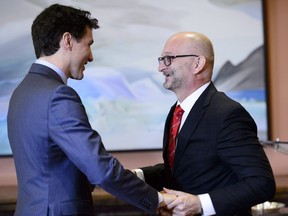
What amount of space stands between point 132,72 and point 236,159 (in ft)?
5.69

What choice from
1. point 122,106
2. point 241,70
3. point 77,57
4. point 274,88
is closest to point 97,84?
point 122,106

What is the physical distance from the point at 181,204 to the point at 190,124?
0.29 meters

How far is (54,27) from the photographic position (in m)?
1.77

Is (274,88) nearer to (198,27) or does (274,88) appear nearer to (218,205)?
(198,27)

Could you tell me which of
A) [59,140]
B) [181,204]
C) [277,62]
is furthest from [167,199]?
[277,62]

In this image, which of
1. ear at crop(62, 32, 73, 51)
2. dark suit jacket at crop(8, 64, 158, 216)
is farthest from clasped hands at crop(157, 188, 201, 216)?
ear at crop(62, 32, 73, 51)

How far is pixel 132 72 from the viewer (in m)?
3.48

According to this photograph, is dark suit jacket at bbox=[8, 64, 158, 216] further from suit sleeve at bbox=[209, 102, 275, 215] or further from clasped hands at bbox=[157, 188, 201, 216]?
suit sleeve at bbox=[209, 102, 275, 215]

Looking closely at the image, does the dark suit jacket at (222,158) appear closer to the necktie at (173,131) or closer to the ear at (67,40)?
the necktie at (173,131)

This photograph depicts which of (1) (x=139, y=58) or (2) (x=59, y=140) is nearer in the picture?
(2) (x=59, y=140)

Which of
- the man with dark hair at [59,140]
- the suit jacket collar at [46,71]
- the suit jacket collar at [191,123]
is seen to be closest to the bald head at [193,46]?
the suit jacket collar at [191,123]

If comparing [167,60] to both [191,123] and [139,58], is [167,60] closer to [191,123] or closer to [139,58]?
[191,123]

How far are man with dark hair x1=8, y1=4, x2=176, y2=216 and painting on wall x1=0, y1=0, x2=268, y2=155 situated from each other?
5.41 ft

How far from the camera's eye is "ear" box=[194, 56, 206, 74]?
6.75 ft
